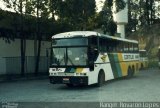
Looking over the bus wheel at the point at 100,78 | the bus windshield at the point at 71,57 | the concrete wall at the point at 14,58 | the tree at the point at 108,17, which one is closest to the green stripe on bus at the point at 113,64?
the bus wheel at the point at 100,78

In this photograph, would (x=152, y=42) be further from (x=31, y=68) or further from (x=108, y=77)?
(x=108, y=77)

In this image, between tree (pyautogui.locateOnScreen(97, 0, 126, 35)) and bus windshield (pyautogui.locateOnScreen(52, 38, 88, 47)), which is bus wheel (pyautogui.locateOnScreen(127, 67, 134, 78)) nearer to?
tree (pyautogui.locateOnScreen(97, 0, 126, 35))

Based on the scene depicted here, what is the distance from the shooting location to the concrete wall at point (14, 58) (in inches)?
1237

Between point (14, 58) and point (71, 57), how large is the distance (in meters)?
13.0

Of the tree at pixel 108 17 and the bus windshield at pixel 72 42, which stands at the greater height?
the tree at pixel 108 17

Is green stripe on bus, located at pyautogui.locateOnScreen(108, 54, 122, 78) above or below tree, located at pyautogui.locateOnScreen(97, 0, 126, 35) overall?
below

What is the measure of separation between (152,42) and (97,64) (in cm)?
3424

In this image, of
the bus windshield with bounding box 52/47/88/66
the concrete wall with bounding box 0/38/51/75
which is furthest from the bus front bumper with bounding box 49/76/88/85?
the concrete wall with bounding box 0/38/51/75

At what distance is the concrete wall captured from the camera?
103 feet

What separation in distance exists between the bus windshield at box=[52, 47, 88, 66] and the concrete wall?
1195 cm

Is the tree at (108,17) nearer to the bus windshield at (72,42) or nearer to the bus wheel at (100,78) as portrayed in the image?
the bus wheel at (100,78)

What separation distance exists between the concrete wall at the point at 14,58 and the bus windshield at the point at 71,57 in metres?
12.0

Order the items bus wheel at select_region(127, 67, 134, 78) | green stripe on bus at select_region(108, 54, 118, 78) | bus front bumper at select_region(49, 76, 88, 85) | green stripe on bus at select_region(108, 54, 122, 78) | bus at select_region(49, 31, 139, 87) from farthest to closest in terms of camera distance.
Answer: bus wheel at select_region(127, 67, 134, 78) → green stripe on bus at select_region(108, 54, 122, 78) → green stripe on bus at select_region(108, 54, 118, 78) → bus at select_region(49, 31, 139, 87) → bus front bumper at select_region(49, 76, 88, 85)

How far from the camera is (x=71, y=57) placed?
2003 cm
